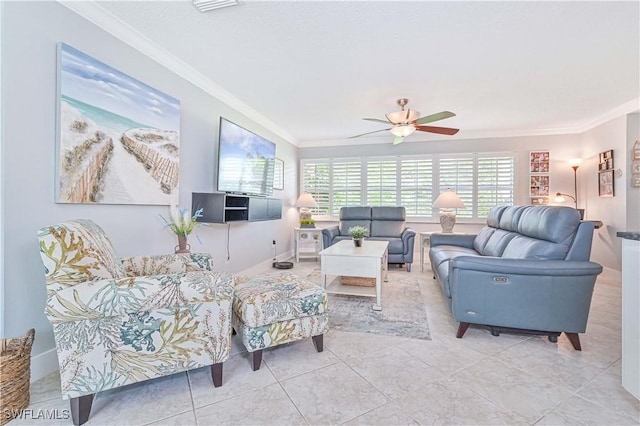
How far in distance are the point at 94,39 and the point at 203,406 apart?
245 cm

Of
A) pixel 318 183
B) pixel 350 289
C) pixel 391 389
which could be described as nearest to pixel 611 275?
pixel 350 289

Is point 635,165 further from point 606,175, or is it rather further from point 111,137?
point 111,137

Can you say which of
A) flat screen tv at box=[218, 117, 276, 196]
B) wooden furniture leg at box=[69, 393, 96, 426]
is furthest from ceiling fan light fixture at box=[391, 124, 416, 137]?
wooden furniture leg at box=[69, 393, 96, 426]

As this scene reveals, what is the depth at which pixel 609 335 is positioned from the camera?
7.41 feet

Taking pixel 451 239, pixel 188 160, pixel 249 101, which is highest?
pixel 249 101

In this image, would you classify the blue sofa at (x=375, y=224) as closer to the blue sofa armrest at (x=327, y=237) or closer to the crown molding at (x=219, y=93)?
the blue sofa armrest at (x=327, y=237)

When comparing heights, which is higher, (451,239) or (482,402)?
(451,239)

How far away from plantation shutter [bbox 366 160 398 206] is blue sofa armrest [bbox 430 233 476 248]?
67.5 inches

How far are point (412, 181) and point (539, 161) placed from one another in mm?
2138

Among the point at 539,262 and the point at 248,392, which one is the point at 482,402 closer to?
the point at 539,262

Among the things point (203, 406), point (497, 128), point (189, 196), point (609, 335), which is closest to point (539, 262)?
point (609, 335)

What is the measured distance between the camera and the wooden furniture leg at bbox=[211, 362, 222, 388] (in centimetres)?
159

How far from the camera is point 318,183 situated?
6078 millimetres

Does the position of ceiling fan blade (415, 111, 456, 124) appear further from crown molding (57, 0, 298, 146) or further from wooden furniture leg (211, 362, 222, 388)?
wooden furniture leg (211, 362, 222, 388)
